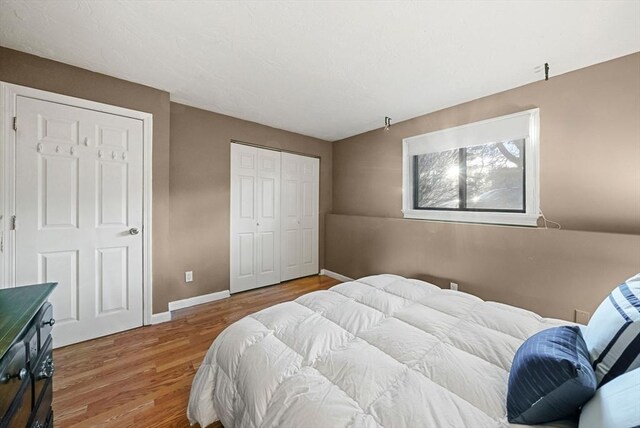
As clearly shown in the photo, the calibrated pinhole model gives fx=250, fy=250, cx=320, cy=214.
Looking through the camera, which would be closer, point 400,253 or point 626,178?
point 626,178

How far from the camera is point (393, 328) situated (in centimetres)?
128

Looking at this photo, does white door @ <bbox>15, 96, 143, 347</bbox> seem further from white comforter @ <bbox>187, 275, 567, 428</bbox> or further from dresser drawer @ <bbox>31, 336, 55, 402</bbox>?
white comforter @ <bbox>187, 275, 567, 428</bbox>

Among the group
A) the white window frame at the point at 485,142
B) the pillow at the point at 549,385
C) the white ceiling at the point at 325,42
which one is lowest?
the pillow at the point at 549,385

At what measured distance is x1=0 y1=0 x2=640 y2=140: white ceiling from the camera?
1504 mm

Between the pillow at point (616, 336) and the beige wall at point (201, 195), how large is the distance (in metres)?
3.28

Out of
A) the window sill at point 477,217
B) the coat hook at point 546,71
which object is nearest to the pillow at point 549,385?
the window sill at point 477,217

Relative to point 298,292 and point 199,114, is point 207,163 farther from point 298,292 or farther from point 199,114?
point 298,292

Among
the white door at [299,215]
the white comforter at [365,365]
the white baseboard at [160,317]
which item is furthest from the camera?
the white door at [299,215]

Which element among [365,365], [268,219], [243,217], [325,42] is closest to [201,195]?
[243,217]

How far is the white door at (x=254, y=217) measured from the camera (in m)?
3.39

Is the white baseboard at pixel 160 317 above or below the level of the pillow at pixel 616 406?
below

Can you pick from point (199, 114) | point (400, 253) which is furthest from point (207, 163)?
point (400, 253)

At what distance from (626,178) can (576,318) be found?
45.0 inches

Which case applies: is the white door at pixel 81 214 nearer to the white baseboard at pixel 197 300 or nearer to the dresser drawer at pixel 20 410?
the white baseboard at pixel 197 300
